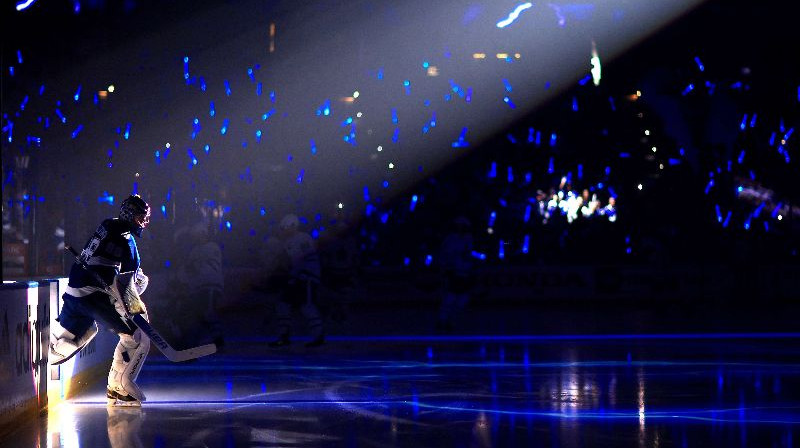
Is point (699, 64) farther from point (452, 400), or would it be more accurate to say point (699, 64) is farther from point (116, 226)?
point (116, 226)

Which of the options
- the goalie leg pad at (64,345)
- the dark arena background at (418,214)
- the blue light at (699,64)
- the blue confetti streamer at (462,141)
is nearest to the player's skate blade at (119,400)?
the dark arena background at (418,214)

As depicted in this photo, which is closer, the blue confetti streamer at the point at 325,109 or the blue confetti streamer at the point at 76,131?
the blue confetti streamer at the point at 76,131

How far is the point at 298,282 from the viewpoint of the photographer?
62.8 ft

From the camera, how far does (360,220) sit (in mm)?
38812

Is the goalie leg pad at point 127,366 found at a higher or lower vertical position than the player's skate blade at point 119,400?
higher

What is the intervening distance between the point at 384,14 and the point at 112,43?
634 inches

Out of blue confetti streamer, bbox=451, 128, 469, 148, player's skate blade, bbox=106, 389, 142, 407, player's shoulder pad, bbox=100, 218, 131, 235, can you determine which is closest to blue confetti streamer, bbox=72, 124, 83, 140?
player's shoulder pad, bbox=100, 218, 131, 235

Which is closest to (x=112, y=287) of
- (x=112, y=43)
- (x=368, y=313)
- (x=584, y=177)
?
(x=112, y=43)

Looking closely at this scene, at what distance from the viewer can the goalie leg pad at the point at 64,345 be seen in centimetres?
1162

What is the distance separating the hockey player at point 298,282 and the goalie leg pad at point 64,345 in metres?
7.44

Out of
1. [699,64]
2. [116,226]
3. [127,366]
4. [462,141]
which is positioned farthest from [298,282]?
[699,64]

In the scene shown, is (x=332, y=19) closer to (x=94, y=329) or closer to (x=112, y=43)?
(x=112, y=43)

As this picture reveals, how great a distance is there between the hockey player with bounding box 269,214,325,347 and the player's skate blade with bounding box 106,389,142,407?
24.4ft

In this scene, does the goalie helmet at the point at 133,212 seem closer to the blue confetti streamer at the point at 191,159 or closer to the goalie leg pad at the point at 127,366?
the goalie leg pad at the point at 127,366
